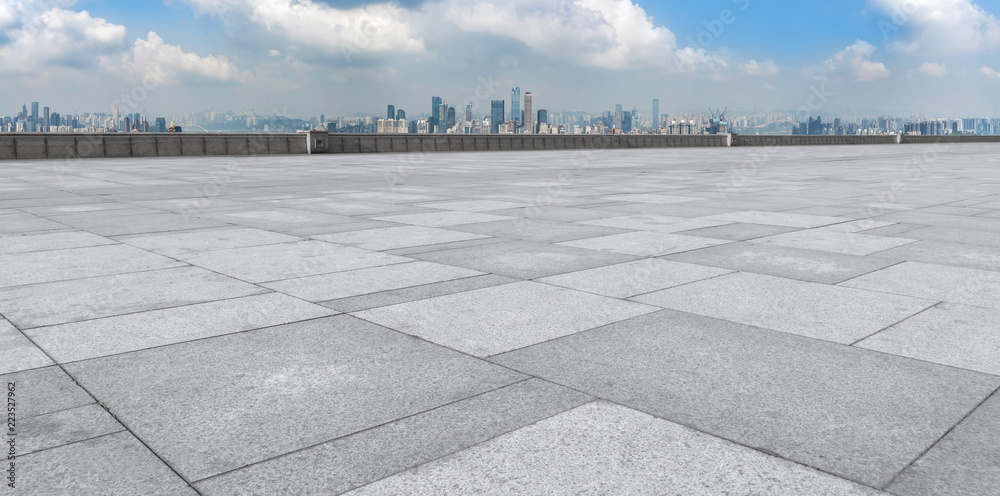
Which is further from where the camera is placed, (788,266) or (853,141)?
(853,141)

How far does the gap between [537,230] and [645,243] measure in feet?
5.53

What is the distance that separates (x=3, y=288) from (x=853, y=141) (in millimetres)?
65955

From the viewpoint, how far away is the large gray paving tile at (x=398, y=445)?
3125 millimetres

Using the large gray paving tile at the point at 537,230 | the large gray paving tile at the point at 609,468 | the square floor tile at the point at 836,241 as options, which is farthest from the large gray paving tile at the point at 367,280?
the square floor tile at the point at 836,241

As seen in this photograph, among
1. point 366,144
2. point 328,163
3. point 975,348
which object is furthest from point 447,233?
point 366,144

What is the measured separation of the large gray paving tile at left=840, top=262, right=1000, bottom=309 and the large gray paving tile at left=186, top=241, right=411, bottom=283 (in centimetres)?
463

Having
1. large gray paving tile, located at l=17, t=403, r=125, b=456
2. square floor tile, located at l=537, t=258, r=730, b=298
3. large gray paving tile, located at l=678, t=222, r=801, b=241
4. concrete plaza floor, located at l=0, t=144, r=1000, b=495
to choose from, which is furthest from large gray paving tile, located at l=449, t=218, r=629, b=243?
large gray paving tile, located at l=17, t=403, r=125, b=456

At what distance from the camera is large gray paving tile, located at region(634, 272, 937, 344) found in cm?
548

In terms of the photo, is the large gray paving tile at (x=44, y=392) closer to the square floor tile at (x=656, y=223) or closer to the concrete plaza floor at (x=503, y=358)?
the concrete plaza floor at (x=503, y=358)

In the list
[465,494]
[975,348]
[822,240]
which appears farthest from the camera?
[822,240]

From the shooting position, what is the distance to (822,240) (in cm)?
955

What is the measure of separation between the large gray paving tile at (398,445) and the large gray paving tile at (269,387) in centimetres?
10

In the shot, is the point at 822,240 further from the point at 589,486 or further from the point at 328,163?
the point at 328,163

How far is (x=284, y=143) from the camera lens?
116 ft
